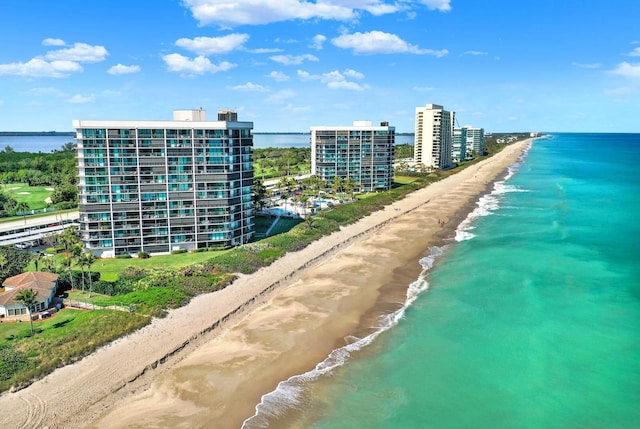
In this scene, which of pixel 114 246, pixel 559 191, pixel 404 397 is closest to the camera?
pixel 404 397

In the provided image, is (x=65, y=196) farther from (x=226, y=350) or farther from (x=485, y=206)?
(x=485, y=206)

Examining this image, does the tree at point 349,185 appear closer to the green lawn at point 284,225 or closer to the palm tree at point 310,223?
the green lawn at point 284,225

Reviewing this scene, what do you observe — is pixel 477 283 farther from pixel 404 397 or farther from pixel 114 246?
pixel 114 246

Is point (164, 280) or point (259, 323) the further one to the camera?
point (164, 280)

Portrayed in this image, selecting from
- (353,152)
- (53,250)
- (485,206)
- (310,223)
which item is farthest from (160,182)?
(485,206)

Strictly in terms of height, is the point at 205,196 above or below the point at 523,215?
above

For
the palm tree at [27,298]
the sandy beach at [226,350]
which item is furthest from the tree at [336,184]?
the palm tree at [27,298]

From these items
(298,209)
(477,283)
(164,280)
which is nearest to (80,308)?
(164,280)

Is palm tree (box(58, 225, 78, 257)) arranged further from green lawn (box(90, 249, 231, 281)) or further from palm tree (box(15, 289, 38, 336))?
palm tree (box(15, 289, 38, 336))
